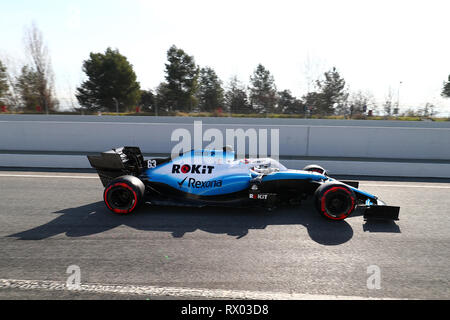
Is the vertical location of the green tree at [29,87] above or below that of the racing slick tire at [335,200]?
above

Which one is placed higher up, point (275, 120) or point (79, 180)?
point (275, 120)

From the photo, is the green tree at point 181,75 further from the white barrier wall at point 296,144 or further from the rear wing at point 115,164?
the rear wing at point 115,164

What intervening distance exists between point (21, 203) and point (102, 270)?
3.71 metres

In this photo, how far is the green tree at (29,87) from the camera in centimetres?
2872

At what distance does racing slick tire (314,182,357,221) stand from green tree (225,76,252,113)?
17568mm

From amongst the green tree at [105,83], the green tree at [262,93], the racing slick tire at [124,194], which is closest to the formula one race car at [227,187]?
the racing slick tire at [124,194]

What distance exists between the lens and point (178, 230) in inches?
169

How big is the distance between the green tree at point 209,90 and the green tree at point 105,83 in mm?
9376

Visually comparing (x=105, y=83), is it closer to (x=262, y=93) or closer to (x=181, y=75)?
(x=181, y=75)
